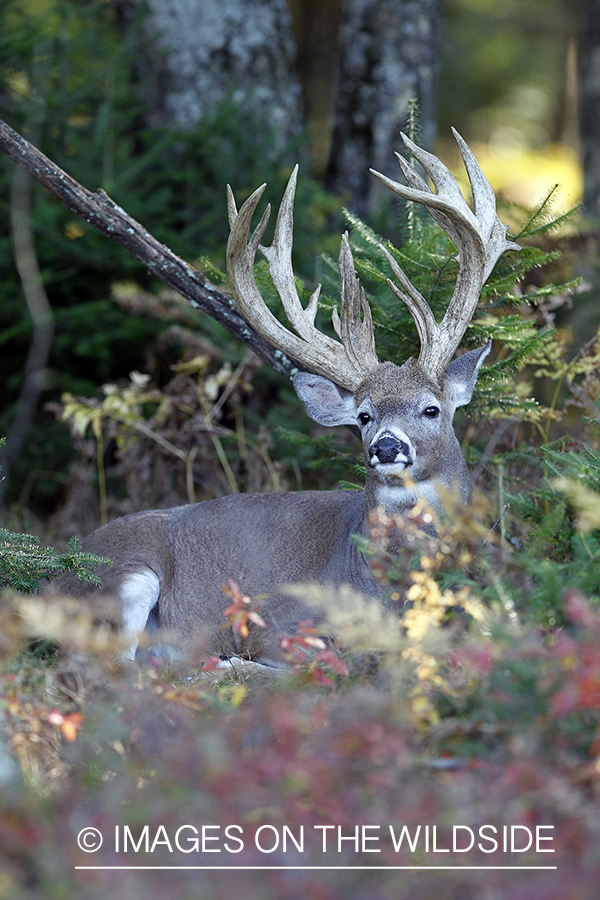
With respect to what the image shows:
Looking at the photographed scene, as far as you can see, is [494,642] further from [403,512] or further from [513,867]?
[403,512]

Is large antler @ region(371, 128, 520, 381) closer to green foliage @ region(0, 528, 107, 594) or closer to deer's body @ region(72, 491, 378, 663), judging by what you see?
deer's body @ region(72, 491, 378, 663)

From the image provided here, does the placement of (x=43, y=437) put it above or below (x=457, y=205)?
above

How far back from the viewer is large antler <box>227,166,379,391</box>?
16.6ft

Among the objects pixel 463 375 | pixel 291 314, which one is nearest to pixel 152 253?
pixel 291 314

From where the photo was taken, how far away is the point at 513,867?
233cm

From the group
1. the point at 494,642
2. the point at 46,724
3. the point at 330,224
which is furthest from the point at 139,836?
the point at 330,224

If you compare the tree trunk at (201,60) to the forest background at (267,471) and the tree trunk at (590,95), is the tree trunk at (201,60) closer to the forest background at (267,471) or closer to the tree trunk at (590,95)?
the forest background at (267,471)

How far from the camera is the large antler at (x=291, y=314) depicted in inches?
199

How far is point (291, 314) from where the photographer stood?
16.9 ft

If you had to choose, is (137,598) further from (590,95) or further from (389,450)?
(590,95)

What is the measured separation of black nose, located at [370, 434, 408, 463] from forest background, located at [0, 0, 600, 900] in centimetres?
51

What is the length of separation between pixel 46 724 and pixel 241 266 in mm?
2823

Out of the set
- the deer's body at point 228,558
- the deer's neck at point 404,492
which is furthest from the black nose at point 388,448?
the deer's body at point 228,558

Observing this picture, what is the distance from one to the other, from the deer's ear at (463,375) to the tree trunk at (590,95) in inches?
244
